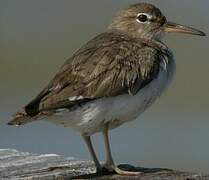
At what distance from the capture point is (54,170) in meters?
13.0

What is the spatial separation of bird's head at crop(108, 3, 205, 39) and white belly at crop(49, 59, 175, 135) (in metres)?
1.54

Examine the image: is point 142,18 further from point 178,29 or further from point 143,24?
point 178,29

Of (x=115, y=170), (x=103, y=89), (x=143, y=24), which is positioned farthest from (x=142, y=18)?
(x=115, y=170)

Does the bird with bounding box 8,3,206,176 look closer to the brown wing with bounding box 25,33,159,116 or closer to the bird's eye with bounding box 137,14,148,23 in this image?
the brown wing with bounding box 25,33,159,116

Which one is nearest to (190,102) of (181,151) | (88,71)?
(181,151)

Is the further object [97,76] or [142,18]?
[142,18]

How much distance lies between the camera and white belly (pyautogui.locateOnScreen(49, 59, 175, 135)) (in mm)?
13281

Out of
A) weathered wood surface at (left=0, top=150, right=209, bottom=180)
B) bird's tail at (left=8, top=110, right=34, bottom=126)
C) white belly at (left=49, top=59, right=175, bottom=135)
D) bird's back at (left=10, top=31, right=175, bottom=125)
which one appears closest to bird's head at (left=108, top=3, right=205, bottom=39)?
bird's back at (left=10, top=31, right=175, bottom=125)

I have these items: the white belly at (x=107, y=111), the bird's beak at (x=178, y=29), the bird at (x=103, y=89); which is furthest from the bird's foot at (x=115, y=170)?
the bird's beak at (x=178, y=29)

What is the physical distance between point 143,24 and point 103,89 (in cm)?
214

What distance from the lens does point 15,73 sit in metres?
26.2

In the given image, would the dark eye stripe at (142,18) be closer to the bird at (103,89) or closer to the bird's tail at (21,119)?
the bird at (103,89)

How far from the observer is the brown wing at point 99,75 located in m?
13.2

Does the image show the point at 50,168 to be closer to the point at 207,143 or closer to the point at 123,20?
the point at 123,20
